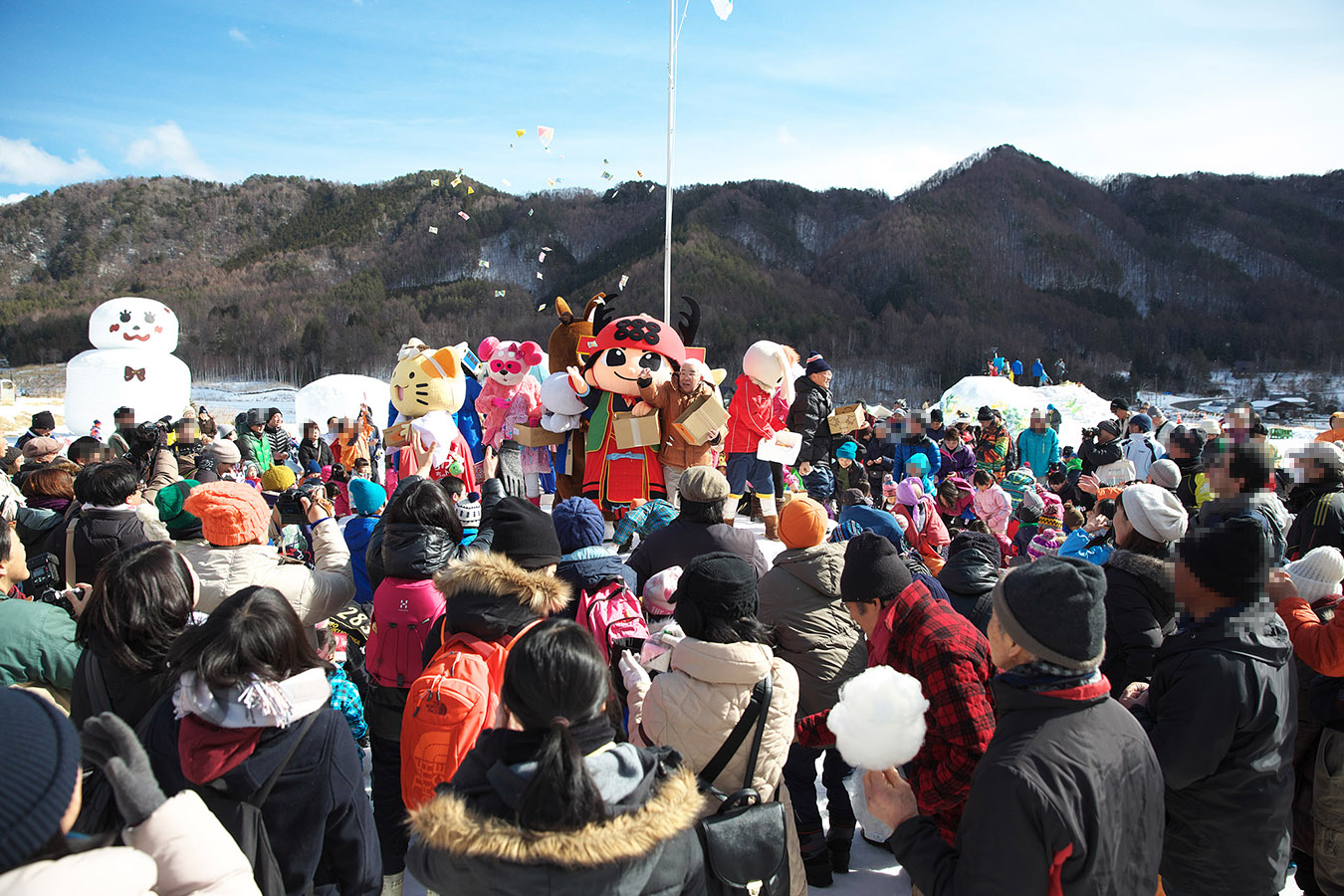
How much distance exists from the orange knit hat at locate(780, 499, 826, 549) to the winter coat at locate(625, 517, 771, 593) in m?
0.41

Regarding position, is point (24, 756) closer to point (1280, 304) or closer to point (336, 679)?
point (336, 679)

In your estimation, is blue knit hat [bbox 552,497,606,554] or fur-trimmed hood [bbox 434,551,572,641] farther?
blue knit hat [bbox 552,497,606,554]

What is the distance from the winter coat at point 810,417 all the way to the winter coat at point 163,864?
6872 mm

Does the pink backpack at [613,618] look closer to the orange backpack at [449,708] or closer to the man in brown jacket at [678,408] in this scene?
the orange backpack at [449,708]

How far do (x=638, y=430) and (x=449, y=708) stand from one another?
494 centimetres

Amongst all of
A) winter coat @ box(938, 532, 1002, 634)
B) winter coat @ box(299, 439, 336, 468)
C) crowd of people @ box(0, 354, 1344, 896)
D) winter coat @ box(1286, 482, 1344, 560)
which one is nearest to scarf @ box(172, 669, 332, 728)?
crowd of people @ box(0, 354, 1344, 896)

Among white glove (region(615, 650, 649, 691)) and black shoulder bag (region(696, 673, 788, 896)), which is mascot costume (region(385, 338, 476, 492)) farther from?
black shoulder bag (region(696, 673, 788, 896))

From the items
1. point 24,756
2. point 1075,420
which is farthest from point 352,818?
point 1075,420

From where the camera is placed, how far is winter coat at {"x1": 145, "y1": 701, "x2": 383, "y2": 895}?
5.46 feet

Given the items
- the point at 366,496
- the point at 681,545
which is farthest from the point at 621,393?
the point at 681,545

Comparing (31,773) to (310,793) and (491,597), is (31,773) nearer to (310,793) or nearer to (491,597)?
(310,793)

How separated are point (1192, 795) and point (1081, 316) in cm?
5381

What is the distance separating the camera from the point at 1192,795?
2.04 meters

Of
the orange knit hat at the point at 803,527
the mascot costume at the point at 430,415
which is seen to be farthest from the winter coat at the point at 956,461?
the orange knit hat at the point at 803,527
